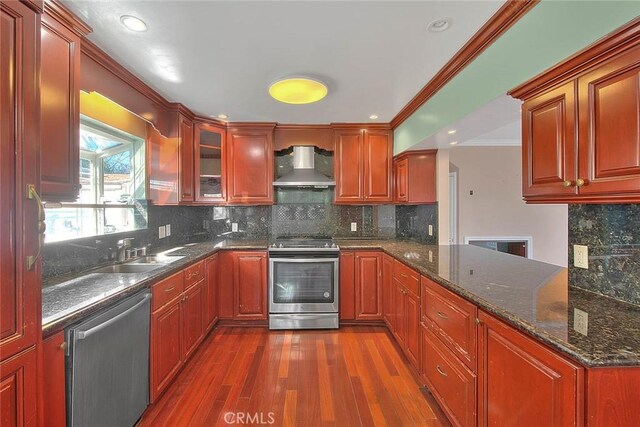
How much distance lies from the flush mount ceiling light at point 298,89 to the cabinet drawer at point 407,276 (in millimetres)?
1627

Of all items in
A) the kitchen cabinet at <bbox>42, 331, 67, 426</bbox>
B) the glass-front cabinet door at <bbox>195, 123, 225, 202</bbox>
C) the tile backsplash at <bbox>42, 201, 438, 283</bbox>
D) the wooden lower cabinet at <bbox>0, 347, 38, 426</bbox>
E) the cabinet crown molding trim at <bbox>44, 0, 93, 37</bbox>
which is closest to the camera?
the wooden lower cabinet at <bbox>0, 347, 38, 426</bbox>

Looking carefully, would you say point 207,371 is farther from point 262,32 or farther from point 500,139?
point 500,139

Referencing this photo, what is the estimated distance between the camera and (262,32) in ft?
5.24

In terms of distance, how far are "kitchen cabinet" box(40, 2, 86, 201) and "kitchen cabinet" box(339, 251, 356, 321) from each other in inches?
93.0

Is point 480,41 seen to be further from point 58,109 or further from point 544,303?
point 58,109

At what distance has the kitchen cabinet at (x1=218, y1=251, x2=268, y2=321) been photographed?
3.02 m

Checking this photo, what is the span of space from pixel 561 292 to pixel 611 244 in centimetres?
31

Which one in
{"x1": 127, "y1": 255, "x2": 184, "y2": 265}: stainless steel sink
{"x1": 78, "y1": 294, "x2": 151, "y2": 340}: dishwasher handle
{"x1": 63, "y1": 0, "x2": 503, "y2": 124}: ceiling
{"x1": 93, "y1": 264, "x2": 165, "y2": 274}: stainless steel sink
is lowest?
{"x1": 78, "y1": 294, "x2": 151, "y2": 340}: dishwasher handle

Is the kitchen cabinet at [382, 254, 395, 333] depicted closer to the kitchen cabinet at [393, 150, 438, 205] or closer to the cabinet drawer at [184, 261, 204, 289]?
the kitchen cabinet at [393, 150, 438, 205]

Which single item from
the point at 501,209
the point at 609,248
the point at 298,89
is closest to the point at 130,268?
the point at 298,89

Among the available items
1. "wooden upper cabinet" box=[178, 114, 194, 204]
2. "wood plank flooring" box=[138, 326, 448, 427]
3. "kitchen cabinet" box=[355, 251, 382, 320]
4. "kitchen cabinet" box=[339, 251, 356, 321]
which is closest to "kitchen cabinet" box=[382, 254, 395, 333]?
"kitchen cabinet" box=[355, 251, 382, 320]

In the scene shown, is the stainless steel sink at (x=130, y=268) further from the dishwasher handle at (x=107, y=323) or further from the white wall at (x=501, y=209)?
the white wall at (x=501, y=209)

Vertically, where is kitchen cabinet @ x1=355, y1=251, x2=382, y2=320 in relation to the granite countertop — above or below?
below

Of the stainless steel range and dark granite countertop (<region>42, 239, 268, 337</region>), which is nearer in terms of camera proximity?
dark granite countertop (<region>42, 239, 268, 337</region>)
